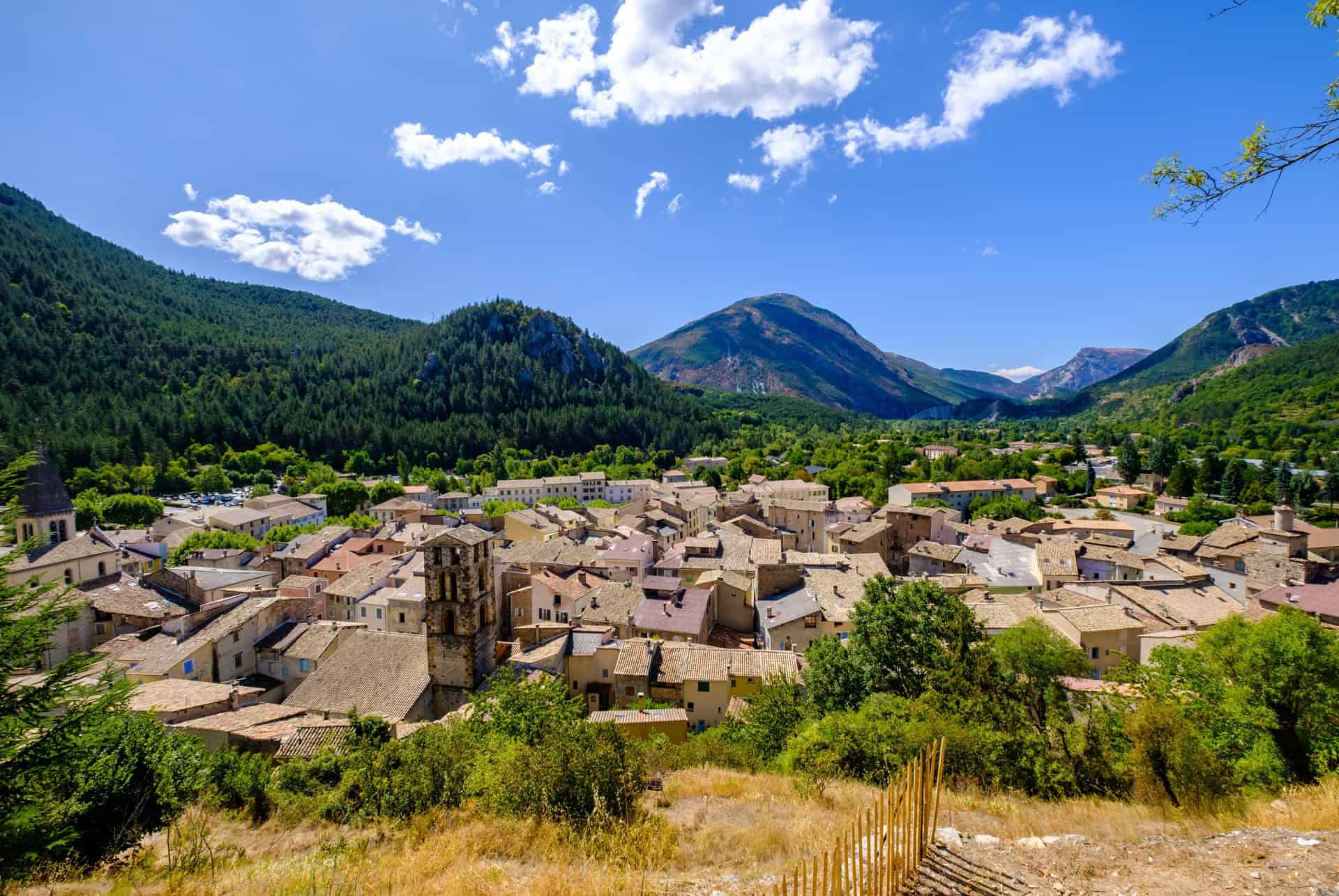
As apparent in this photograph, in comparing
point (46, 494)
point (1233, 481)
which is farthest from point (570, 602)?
point (1233, 481)

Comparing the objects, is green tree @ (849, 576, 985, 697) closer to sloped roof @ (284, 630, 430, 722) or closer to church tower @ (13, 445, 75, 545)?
sloped roof @ (284, 630, 430, 722)

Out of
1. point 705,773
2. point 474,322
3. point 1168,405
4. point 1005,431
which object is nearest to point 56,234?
point 474,322

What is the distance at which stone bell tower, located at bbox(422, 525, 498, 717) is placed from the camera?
23.6m

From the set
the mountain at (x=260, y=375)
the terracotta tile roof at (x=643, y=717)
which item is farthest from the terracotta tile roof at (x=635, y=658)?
the mountain at (x=260, y=375)

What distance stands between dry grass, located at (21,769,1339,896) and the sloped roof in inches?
447

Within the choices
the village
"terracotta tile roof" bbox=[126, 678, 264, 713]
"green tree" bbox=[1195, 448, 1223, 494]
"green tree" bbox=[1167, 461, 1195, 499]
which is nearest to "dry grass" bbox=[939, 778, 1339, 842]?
the village

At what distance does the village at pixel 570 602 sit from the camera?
22.3 metres

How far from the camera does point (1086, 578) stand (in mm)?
42375

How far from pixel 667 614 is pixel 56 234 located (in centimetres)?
23603

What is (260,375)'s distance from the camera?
Result: 13650 centimetres

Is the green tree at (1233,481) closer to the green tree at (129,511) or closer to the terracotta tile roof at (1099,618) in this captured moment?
the terracotta tile roof at (1099,618)

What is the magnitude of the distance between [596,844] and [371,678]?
18458 mm

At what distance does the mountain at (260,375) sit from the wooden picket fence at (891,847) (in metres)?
122

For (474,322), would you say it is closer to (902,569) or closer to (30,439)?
(30,439)
